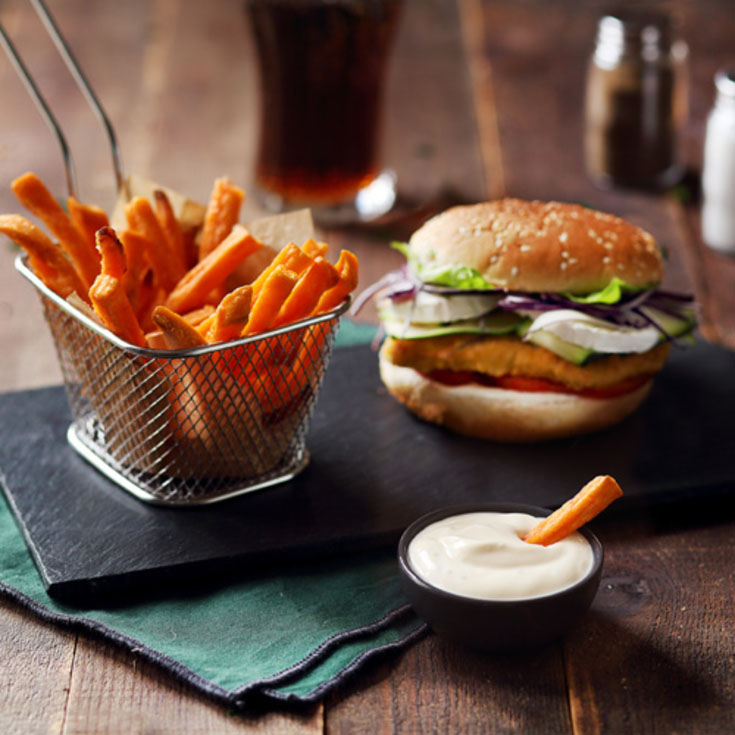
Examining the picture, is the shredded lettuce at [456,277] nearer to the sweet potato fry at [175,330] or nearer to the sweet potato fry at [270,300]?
the sweet potato fry at [270,300]

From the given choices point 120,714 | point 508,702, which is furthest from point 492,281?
point 120,714

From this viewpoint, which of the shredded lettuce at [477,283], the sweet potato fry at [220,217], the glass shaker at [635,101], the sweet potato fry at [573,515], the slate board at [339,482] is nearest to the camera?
the sweet potato fry at [573,515]

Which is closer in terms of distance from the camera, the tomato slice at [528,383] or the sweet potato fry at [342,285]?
the sweet potato fry at [342,285]

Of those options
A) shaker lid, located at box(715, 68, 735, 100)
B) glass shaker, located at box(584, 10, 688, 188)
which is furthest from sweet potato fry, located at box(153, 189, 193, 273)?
glass shaker, located at box(584, 10, 688, 188)

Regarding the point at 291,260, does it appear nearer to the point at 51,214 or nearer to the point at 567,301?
the point at 51,214

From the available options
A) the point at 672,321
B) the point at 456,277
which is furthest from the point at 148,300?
the point at 672,321

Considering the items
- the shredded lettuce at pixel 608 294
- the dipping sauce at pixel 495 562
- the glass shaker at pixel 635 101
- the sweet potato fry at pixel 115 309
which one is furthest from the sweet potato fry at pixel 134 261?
the glass shaker at pixel 635 101
